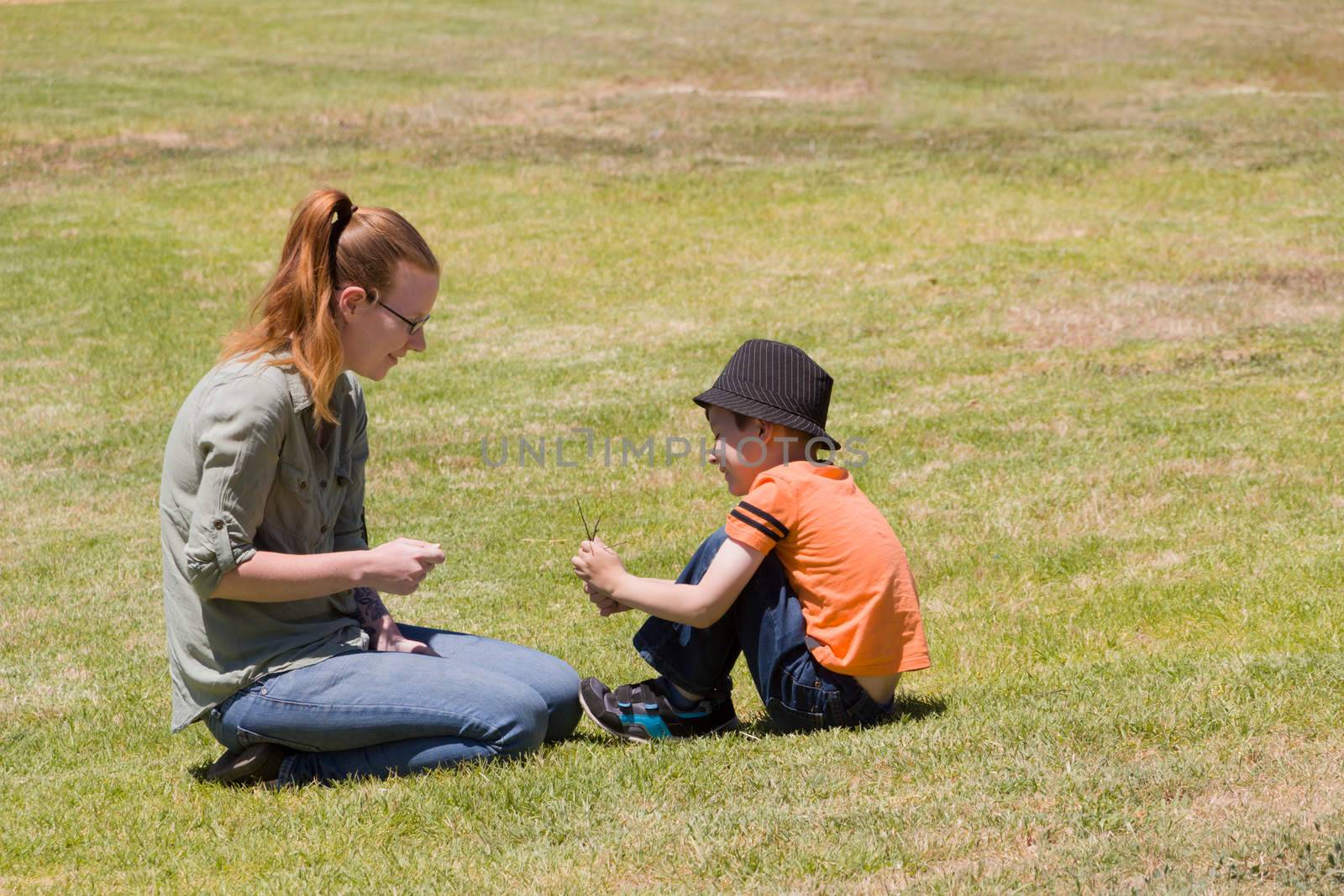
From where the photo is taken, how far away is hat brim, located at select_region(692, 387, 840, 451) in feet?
13.9

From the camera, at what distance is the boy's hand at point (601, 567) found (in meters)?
4.29

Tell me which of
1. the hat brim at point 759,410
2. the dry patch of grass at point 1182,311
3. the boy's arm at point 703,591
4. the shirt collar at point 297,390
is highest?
the shirt collar at point 297,390

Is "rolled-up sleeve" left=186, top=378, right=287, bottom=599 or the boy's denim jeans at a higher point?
"rolled-up sleeve" left=186, top=378, right=287, bottom=599

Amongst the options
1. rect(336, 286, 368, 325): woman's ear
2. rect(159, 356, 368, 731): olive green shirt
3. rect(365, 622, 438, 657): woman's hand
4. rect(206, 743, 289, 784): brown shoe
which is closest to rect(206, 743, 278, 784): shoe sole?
rect(206, 743, 289, 784): brown shoe

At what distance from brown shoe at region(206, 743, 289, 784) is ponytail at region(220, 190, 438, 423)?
1011 millimetres

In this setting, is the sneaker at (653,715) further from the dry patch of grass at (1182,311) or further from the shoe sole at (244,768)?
the dry patch of grass at (1182,311)

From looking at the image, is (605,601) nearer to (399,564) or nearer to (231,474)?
(399,564)

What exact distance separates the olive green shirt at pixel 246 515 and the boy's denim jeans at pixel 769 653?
958 millimetres

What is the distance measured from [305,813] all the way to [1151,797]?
2.25 metres

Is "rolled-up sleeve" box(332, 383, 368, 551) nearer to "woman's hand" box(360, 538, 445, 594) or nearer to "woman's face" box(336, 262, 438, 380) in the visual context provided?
"woman's face" box(336, 262, 438, 380)

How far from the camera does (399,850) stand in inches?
148

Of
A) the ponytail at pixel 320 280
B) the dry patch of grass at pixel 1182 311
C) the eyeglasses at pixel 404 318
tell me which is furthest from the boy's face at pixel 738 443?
the dry patch of grass at pixel 1182 311

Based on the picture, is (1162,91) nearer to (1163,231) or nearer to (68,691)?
(1163,231)

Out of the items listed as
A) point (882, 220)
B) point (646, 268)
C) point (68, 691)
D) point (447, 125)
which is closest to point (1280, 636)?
point (68, 691)
